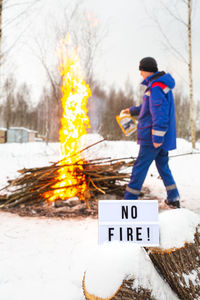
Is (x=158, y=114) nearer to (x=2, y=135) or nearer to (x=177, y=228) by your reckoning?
(x=177, y=228)

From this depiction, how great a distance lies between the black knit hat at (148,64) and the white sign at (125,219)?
2251mm

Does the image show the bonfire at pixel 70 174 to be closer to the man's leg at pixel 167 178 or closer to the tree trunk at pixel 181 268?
the man's leg at pixel 167 178

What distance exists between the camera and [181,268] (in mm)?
1246

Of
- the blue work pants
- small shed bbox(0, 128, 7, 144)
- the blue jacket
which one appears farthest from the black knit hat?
small shed bbox(0, 128, 7, 144)

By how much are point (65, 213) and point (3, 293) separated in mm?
1694

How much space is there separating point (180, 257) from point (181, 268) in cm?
6

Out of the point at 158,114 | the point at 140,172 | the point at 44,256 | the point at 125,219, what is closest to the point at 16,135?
the point at 140,172

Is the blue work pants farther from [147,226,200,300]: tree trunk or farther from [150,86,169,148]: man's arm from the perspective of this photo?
[147,226,200,300]: tree trunk

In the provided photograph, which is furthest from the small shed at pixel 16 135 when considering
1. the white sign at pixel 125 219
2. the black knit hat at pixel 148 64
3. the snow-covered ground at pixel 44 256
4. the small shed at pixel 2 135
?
the white sign at pixel 125 219

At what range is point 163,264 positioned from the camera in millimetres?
1260

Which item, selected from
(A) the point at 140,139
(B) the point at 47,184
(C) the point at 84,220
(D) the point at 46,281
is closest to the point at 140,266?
(D) the point at 46,281

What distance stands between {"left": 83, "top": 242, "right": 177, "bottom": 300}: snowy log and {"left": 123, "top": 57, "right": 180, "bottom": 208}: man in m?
1.71

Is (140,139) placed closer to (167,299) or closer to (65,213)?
(65,213)

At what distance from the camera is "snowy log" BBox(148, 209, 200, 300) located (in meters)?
1.24
